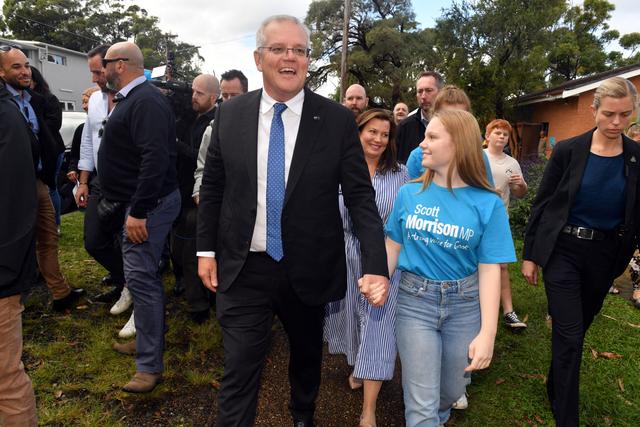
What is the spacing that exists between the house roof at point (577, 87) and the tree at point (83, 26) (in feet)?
109

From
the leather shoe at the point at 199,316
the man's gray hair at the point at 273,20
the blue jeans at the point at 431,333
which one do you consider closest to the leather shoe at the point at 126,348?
the leather shoe at the point at 199,316

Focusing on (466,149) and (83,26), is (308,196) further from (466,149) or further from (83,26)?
(83,26)

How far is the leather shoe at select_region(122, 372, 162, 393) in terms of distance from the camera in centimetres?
333

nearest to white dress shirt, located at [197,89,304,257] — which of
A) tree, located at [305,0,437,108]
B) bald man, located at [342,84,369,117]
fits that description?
bald man, located at [342,84,369,117]

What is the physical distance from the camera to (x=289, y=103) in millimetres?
2576

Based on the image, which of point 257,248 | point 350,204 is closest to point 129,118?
point 257,248

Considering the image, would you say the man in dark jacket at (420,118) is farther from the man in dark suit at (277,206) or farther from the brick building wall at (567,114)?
the brick building wall at (567,114)

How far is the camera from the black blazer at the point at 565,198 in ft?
10.3

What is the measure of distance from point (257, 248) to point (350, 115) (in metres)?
0.89

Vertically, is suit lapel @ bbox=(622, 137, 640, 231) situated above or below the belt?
above

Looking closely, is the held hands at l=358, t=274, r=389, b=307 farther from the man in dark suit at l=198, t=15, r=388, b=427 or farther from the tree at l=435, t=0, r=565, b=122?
the tree at l=435, t=0, r=565, b=122

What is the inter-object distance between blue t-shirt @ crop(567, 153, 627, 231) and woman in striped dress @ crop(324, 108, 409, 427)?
1.21 m

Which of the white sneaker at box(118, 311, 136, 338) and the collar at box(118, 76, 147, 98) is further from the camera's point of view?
the white sneaker at box(118, 311, 136, 338)

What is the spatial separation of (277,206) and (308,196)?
0.17 meters
